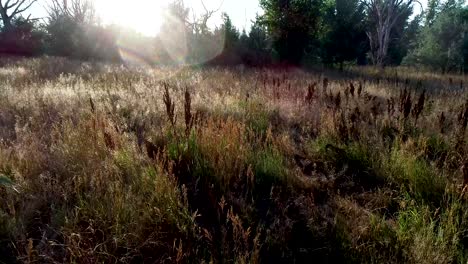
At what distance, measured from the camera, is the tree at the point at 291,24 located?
17.0 m

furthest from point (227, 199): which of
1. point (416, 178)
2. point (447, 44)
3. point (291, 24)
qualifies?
point (447, 44)

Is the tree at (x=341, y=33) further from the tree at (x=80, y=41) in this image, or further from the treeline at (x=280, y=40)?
the tree at (x=80, y=41)

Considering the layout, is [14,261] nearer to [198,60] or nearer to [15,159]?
[15,159]

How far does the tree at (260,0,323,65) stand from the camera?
17.0m

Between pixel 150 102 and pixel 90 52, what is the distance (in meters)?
21.5

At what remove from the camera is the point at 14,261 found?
186cm

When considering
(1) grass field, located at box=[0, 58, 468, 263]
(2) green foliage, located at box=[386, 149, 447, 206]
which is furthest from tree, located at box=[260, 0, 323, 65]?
(2) green foliage, located at box=[386, 149, 447, 206]

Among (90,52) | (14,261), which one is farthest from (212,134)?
(90,52)

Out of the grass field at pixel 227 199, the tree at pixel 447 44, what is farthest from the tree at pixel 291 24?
the grass field at pixel 227 199

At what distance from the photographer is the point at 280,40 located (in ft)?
59.2

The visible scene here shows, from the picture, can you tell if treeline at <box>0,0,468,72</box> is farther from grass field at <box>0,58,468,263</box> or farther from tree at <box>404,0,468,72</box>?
grass field at <box>0,58,468,263</box>

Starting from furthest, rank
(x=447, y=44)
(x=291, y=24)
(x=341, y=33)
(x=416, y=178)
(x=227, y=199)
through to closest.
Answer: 1. (x=341, y=33)
2. (x=447, y=44)
3. (x=291, y=24)
4. (x=416, y=178)
5. (x=227, y=199)

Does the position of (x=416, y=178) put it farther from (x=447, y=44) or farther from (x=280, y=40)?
(x=447, y=44)

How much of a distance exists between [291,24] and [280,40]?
3.72 feet
